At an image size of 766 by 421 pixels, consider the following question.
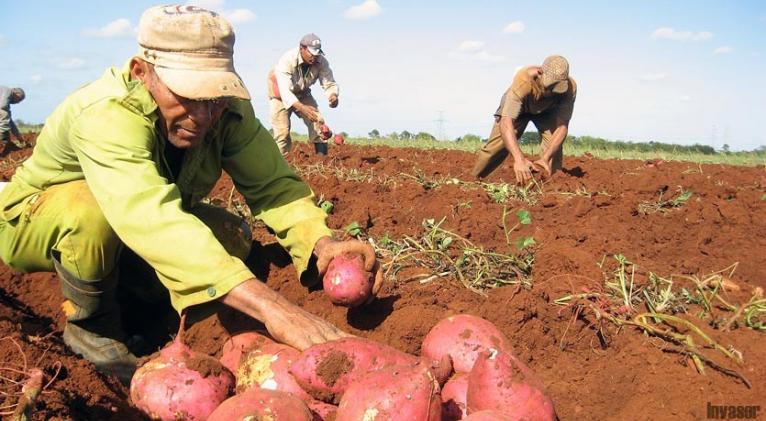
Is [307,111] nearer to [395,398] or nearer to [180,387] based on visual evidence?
[180,387]

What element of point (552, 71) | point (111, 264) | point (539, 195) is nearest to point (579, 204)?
point (539, 195)

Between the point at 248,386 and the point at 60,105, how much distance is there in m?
1.54

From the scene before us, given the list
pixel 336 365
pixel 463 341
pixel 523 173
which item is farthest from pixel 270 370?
pixel 523 173

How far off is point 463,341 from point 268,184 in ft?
4.47

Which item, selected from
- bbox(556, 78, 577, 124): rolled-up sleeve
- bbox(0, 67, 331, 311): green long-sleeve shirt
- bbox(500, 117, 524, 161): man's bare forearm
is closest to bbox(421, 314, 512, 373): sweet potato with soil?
bbox(0, 67, 331, 311): green long-sleeve shirt

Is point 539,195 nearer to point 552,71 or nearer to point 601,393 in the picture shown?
point 552,71

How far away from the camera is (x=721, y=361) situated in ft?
7.84

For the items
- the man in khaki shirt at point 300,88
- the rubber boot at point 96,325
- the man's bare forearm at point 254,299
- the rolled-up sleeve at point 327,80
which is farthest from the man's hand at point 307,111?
the man's bare forearm at point 254,299

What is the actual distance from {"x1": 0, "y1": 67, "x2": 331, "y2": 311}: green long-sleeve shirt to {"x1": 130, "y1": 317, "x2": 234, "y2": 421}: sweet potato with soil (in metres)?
0.22

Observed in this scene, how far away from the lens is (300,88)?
957 cm

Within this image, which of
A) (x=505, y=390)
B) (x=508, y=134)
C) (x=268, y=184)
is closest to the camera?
(x=505, y=390)

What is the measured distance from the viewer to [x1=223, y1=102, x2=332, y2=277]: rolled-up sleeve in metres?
3.00

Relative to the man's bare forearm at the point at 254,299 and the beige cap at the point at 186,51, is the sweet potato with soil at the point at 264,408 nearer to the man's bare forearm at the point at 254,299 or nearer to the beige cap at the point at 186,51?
the man's bare forearm at the point at 254,299

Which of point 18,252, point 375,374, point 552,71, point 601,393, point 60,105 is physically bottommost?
point 18,252
